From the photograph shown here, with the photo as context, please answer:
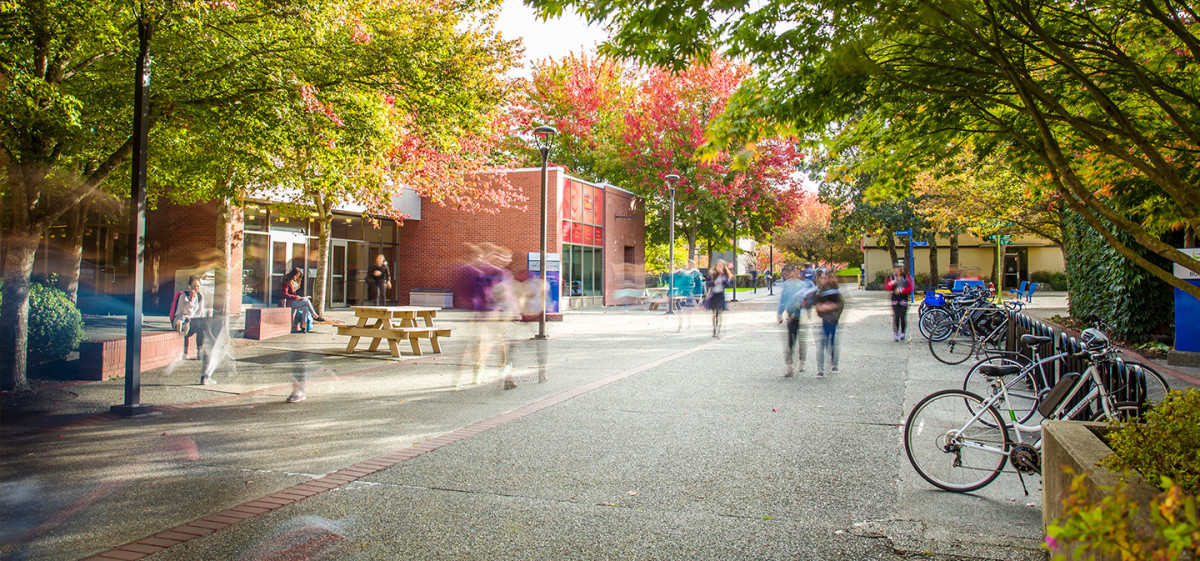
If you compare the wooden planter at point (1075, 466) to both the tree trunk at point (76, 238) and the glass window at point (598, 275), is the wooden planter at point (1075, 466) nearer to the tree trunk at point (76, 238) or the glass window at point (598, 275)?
the tree trunk at point (76, 238)

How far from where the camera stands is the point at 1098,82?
5.08m

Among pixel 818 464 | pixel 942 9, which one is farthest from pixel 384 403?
pixel 942 9

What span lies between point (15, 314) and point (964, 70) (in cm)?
983

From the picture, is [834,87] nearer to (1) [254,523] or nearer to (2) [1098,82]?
(2) [1098,82]

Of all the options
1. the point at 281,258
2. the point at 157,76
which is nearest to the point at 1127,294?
the point at 157,76

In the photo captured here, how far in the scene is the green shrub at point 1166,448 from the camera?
2.92 meters

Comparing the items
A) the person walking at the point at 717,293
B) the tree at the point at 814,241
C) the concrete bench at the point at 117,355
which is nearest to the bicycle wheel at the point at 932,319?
the person walking at the point at 717,293

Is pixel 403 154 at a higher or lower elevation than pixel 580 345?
higher

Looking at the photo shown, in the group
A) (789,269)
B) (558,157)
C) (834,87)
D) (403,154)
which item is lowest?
(789,269)

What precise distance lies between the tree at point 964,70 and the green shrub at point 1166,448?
607mm

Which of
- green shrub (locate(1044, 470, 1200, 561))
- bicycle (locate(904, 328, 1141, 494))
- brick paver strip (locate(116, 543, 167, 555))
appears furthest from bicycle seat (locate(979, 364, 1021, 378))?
brick paver strip (locate(116, 543, 167, 555))

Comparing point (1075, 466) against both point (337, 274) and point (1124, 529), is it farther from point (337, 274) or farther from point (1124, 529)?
point (337, 274)

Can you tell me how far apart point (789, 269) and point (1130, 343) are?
20.7 feet

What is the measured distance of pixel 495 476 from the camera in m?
5.21
